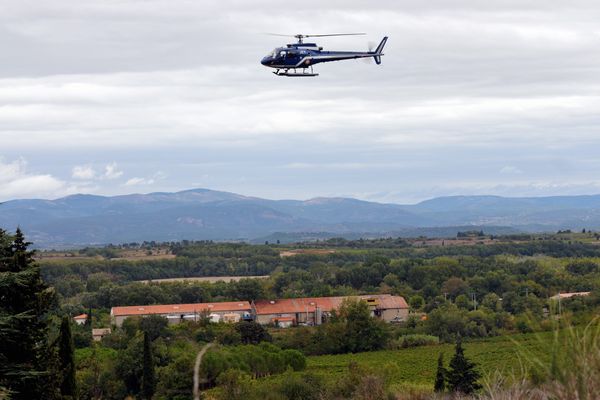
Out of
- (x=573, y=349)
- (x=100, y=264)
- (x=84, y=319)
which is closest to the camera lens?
(x=573, y=349)

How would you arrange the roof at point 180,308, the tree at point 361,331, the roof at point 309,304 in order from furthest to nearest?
the roof at point 309,304 → the roof at point 180,308 → the tree at point 361,331

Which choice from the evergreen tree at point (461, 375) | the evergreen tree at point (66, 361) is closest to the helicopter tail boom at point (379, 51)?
the evergreen tree at point (461, 375)

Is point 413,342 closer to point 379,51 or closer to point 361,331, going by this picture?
point 361,331

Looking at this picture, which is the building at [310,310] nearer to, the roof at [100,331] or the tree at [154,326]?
the tree at [154,326]

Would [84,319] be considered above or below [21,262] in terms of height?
below

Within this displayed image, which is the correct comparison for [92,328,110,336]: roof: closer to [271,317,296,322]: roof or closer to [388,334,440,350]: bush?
[271,317,296,322]: roof

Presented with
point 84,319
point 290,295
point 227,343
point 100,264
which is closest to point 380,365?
point 227,343

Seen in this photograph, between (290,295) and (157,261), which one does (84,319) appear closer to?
(290,295)
